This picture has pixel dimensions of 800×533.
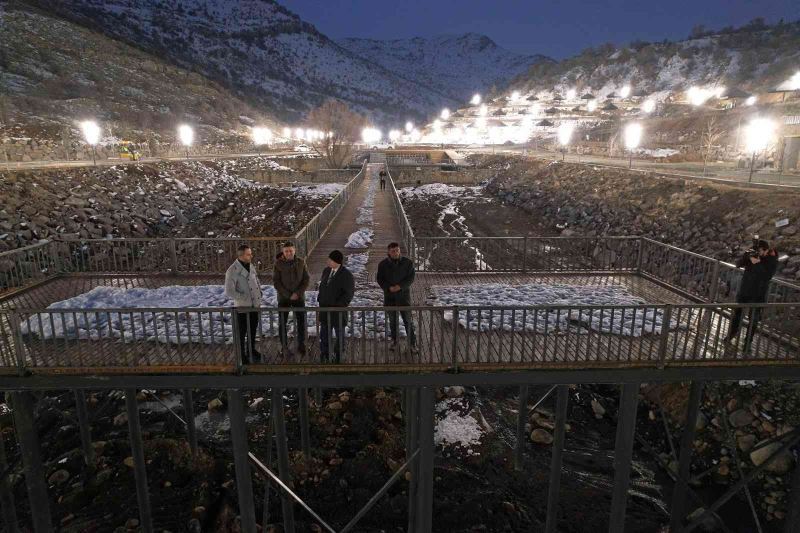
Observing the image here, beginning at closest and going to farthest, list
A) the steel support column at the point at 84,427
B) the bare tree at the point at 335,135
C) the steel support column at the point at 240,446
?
the steel support column at the point at 240,446 < the steel support column at the point at 84,427 < the bare tree at the point at 335,135

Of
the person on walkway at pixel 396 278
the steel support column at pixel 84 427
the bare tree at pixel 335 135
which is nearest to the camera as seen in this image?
the person on walkway at pixel 396 278

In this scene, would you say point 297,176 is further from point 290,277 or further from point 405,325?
point 405,325

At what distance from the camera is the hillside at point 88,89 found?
231 feet

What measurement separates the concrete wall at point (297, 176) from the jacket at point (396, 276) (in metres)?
52.9

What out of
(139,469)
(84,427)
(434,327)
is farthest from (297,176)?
(434,327)

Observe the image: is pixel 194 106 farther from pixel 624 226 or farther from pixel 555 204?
pixel 624 226

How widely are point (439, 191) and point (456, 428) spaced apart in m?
47.1

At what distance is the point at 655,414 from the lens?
15.3 metres

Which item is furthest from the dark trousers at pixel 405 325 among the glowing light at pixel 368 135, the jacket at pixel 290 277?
the glowing light at pixel 368 135

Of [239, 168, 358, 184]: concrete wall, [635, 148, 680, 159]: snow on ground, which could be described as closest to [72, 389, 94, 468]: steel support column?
[239, 168, 358, 184]: concrete wall

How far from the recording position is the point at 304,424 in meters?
13.2

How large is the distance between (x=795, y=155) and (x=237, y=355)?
128 feet

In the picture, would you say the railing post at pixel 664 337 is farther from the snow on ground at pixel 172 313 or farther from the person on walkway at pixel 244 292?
the person on walkway at pixel 244 292

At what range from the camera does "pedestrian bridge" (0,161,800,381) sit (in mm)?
7895
